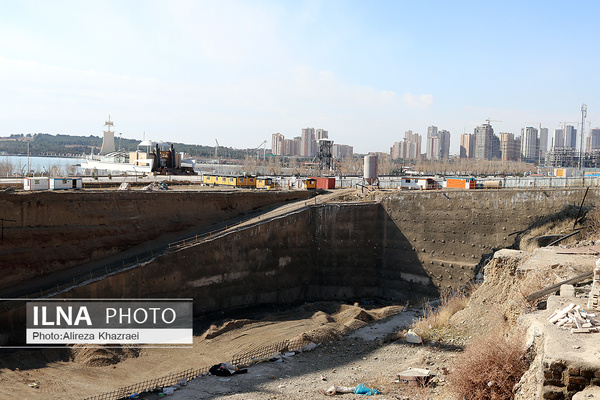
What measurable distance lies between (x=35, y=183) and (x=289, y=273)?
17.5m

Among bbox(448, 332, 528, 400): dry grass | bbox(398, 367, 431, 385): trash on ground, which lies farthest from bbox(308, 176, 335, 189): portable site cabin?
bbox(448, 332, 528, 400): dry grass

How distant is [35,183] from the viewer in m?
34.5

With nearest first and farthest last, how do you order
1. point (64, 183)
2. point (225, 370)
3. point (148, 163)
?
point (225, 370), point (64, 183), point (148, 163)

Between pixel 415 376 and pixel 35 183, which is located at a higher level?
pixel 35 183

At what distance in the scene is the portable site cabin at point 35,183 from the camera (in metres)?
34.2

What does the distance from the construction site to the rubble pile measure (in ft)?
0.98

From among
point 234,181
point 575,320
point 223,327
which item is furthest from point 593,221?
point 234,181

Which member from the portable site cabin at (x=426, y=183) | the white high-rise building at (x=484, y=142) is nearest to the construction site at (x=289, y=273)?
the portable site cabin at (x=426, y=183)

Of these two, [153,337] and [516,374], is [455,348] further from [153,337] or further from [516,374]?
[153,337]

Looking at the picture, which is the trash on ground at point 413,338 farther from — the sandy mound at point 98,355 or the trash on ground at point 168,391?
the sandy mound at point 98,355

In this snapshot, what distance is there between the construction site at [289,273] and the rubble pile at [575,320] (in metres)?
0.30

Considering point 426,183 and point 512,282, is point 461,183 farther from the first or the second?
point 512,282

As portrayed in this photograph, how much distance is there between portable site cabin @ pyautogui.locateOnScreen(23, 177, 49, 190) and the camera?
112 feet

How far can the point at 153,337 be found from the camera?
26625 millimetres
